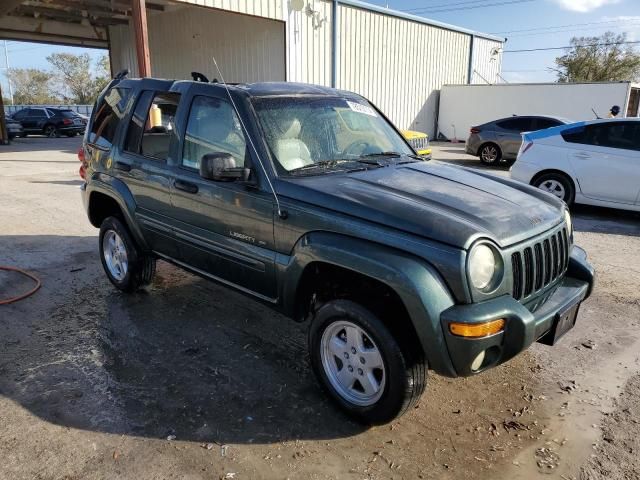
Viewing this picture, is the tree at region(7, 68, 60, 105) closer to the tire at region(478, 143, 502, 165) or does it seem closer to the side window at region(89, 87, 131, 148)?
the tire at region(478, 143, 502, 165)

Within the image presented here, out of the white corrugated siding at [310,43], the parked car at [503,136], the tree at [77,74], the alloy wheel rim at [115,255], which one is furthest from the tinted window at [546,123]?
the tree at [77,74]

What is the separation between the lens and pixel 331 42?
17.6 meters

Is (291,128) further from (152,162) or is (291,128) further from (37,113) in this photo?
(37,113)

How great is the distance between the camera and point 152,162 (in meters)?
4.20

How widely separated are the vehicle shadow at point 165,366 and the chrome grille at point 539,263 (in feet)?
4.11

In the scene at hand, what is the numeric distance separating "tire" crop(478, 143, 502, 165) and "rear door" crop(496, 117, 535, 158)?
169mm

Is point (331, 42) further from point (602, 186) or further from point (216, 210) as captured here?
point (216, 210)

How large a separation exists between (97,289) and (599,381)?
14.8 ft

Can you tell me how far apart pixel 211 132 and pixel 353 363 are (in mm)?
1952

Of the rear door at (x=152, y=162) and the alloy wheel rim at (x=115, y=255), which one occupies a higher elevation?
the rear door at (x=152, y=162)

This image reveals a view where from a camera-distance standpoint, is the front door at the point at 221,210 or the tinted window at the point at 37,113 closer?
the front door at the point at 221,210

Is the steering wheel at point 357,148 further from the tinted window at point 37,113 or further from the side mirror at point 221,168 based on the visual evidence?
the tinted window at point 37,113

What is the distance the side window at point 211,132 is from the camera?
3.52 metres

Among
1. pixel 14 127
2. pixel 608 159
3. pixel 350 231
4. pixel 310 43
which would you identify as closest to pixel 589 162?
pixel 608 159
